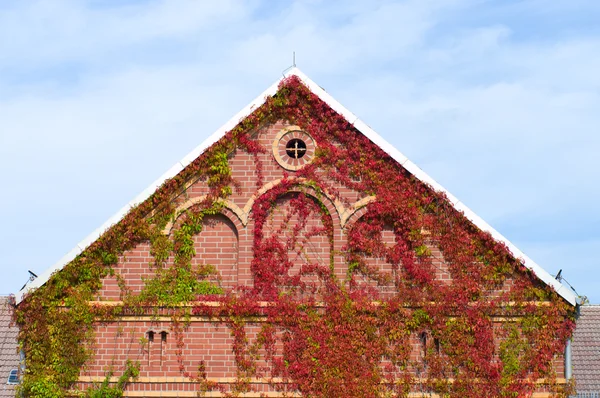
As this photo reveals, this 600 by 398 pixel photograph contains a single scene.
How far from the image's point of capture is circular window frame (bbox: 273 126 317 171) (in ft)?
74.6

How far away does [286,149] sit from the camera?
22875mm

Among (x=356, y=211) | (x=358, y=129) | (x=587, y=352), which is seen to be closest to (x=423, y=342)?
(x=356, y=211)

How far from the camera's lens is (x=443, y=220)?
22328mm

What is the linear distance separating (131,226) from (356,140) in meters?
5.32

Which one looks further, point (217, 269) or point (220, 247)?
point (220, 247)

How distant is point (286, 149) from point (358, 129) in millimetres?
1687

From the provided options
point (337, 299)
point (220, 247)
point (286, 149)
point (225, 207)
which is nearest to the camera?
point (337, 299)

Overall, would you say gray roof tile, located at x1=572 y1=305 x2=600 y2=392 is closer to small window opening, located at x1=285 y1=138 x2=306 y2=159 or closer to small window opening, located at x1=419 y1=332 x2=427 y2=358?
small window opening, located at x1=419 y1=332 x2=427 y2=358

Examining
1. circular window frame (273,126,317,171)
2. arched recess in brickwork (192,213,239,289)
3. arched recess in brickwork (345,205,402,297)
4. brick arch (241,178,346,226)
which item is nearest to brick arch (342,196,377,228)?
arched recess in brickwork (345,205,402,297)

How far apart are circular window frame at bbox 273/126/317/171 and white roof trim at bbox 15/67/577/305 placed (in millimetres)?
876

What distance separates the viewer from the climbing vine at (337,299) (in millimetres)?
21906

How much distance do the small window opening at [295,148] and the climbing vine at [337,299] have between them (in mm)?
446

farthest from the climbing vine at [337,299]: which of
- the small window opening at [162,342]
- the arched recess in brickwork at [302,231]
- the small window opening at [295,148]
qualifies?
the small window opening at [295,148]

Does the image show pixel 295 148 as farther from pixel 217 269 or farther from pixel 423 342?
pixel 423 342
